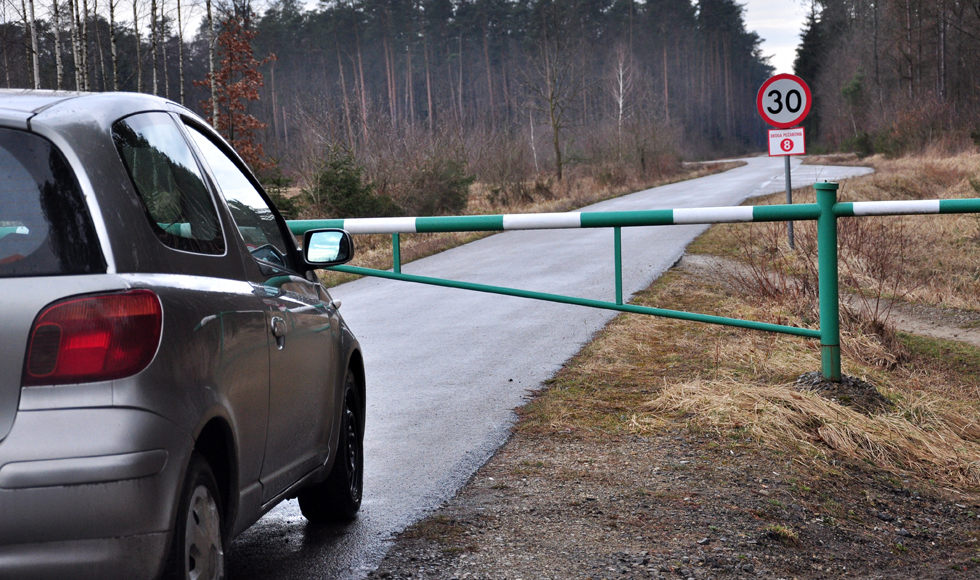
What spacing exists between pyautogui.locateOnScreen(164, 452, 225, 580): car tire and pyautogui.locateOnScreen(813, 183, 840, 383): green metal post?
13.8 ft

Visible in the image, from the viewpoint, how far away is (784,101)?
15.6 m

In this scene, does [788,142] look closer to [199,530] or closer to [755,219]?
[755,219]

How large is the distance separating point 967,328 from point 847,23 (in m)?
93.8

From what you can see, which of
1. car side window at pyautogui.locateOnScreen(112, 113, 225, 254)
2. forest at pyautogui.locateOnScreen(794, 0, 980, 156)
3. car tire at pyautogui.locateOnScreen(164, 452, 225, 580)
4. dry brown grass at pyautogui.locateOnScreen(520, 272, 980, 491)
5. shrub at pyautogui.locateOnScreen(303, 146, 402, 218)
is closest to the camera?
car tire at pyautogui.locateOnScreen(164, 452, 225, 580)

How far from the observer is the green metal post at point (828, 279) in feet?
19.4

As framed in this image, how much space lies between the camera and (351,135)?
2439 cm

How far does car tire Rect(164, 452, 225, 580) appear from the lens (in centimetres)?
246

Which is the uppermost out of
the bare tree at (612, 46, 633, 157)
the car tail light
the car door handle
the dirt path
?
the bare tree at (612, 46, 633, 157)

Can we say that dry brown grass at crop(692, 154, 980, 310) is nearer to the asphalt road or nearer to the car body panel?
the asphalt road

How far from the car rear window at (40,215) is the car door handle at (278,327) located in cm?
96

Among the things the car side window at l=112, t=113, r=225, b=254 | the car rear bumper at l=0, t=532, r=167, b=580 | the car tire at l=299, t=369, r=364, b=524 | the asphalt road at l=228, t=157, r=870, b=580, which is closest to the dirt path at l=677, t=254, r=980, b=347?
the asphalt road at l=228, t=157, r=870, b=580

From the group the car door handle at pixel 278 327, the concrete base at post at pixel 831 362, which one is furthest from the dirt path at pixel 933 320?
the car door handle at pixel 278 327

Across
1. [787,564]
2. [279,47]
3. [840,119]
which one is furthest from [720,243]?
[840,119]

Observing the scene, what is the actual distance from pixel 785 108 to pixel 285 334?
13549 millimetres
